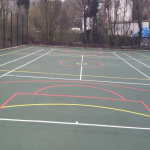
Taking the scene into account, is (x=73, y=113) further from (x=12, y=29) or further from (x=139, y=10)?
(x=139, y=10)

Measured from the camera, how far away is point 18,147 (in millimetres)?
3920

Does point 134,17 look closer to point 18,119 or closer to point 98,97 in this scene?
Answer: point 98,97

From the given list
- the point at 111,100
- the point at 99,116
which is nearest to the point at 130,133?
the point at 99,116

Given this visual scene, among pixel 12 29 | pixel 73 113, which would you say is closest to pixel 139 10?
pixel 12 29

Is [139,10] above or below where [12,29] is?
above

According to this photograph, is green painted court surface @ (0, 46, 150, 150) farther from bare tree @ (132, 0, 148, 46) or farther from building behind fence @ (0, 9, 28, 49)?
bare tree @ (132, 0, 148, 46)

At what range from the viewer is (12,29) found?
21172mm

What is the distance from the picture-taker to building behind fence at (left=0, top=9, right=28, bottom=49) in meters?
19.0

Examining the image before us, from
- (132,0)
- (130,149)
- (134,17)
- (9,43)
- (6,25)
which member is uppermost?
(132,0)

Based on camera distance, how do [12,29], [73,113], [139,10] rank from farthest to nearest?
[139,10]
[12,29]
[73,113]

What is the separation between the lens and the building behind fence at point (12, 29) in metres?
19.0

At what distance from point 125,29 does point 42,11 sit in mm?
11179

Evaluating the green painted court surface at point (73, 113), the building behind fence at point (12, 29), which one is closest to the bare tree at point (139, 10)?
the building behind fence at point (12, 29)

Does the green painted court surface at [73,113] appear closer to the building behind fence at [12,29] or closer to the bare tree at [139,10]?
the building behind fence at [12,29]
